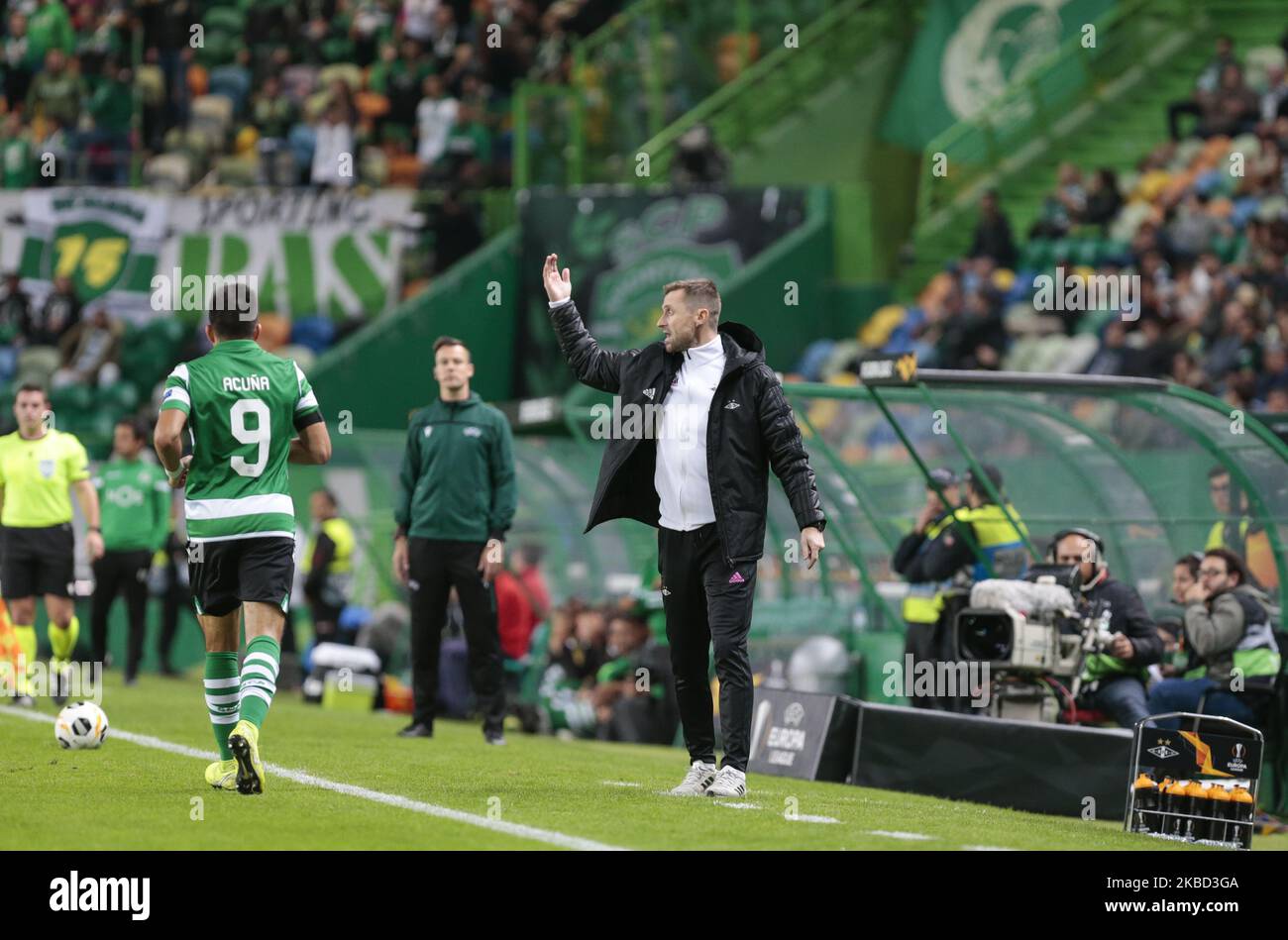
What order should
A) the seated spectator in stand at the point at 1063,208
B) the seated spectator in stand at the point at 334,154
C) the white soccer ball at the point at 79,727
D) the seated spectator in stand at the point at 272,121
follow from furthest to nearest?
1. the seated spectator in stand at the point at 272,121
2. the seated spectator in stand at the point at 334,154
3. the seated spectator in stand at the point at 1063,208
4. the white soccer ball at the point at 79,727

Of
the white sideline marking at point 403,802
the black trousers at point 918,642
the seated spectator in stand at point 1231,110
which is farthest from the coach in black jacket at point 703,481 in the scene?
the seated spectator in stand at point 1231,110

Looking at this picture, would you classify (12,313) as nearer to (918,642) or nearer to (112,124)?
(112,124)

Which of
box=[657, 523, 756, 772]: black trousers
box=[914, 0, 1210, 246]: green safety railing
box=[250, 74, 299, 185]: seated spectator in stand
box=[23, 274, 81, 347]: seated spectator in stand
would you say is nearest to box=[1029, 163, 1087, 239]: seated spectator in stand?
box=[914, 0, 1210, 246]: green safety railing

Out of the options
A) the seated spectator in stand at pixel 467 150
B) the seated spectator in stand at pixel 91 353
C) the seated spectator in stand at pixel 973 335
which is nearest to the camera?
the seated spectator in stand at pixel 973 335

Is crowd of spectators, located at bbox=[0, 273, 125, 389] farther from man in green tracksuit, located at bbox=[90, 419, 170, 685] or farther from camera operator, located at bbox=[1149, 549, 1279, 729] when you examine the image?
camera operator, located at bbox=[1149, 549, 1279, 729]

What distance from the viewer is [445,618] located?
13.1 metres

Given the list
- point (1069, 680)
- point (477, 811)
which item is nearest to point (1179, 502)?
point (1069, 680)

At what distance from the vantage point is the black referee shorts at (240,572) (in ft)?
28.8

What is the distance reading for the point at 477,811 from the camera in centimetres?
861

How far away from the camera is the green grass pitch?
7.77m

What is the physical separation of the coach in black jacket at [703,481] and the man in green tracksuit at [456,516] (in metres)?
3.54

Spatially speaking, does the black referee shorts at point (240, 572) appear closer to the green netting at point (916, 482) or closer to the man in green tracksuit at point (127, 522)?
the green netting at point (916, 482)

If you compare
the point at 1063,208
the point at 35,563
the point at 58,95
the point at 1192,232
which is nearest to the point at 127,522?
the point at 35,563

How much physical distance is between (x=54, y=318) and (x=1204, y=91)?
13.9 meters
